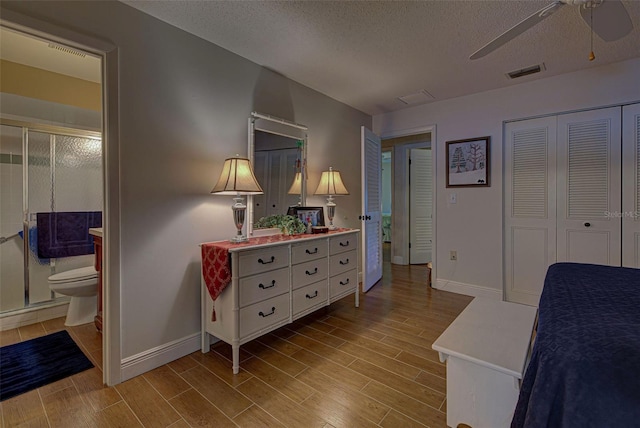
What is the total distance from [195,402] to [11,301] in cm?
232

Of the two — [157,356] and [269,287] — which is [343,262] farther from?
[157,356]

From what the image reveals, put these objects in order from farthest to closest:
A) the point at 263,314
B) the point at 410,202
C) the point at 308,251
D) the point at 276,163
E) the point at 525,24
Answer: the point at 410,202, the point at 276,163, the point at 308,251, the point at 263,314, the point at 525,24

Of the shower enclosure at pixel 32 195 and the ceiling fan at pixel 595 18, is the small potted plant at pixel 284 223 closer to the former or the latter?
the shower enclosure at pixel 32 195

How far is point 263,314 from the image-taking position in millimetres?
2037

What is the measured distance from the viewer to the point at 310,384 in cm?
174

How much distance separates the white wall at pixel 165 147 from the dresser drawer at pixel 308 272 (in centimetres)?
66

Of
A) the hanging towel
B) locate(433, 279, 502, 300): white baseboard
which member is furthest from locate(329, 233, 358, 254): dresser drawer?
the hanging towel

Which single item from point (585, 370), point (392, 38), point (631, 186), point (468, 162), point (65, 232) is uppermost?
point (392, 38)

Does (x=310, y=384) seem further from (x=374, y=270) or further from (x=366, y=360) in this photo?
(x=374, y=270)

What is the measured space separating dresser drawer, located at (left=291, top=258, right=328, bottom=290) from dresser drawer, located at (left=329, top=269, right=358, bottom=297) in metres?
0.15

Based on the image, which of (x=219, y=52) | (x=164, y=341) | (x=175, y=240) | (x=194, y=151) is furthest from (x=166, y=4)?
(x=164, y=341)

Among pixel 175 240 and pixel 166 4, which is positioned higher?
pixel 166 4

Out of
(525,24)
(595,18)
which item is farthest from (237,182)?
(595,18)

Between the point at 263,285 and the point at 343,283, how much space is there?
3.34ft
